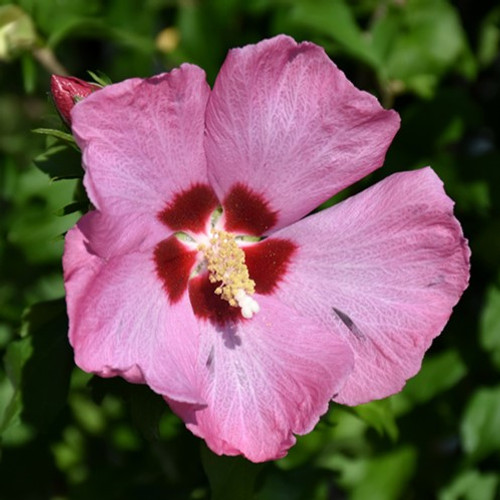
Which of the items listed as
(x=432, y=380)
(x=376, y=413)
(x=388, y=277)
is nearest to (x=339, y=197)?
(x=432, y=380)

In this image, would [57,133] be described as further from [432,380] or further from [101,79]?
[432,380]

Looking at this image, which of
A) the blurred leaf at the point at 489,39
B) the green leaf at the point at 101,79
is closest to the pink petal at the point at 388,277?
the green leaf at the point at 101,79

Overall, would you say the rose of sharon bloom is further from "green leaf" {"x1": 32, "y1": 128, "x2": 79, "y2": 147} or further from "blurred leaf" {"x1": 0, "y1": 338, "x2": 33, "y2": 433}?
"blurred leaf" {"x1": 0, "y1": 338, "x2": 33, "y2": 433}

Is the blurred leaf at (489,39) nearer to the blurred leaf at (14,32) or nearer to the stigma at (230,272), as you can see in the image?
the blurred leaf at (14,32)

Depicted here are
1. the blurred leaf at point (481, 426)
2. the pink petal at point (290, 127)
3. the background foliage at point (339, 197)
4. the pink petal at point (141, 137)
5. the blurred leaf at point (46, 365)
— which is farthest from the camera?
the blurred leaf at point (481, 426)

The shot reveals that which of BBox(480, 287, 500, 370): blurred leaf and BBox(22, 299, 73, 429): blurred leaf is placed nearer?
BBox(22, 299, 73, 429): blurred leaf

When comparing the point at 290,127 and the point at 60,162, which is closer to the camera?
the point at 290,127

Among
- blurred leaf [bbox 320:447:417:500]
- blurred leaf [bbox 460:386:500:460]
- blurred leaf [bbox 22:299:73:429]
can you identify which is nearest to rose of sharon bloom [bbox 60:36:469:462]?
blurred leaf [bbox 22:299:73:429]

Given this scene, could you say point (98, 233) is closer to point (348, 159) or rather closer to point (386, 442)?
point (348, 159)
